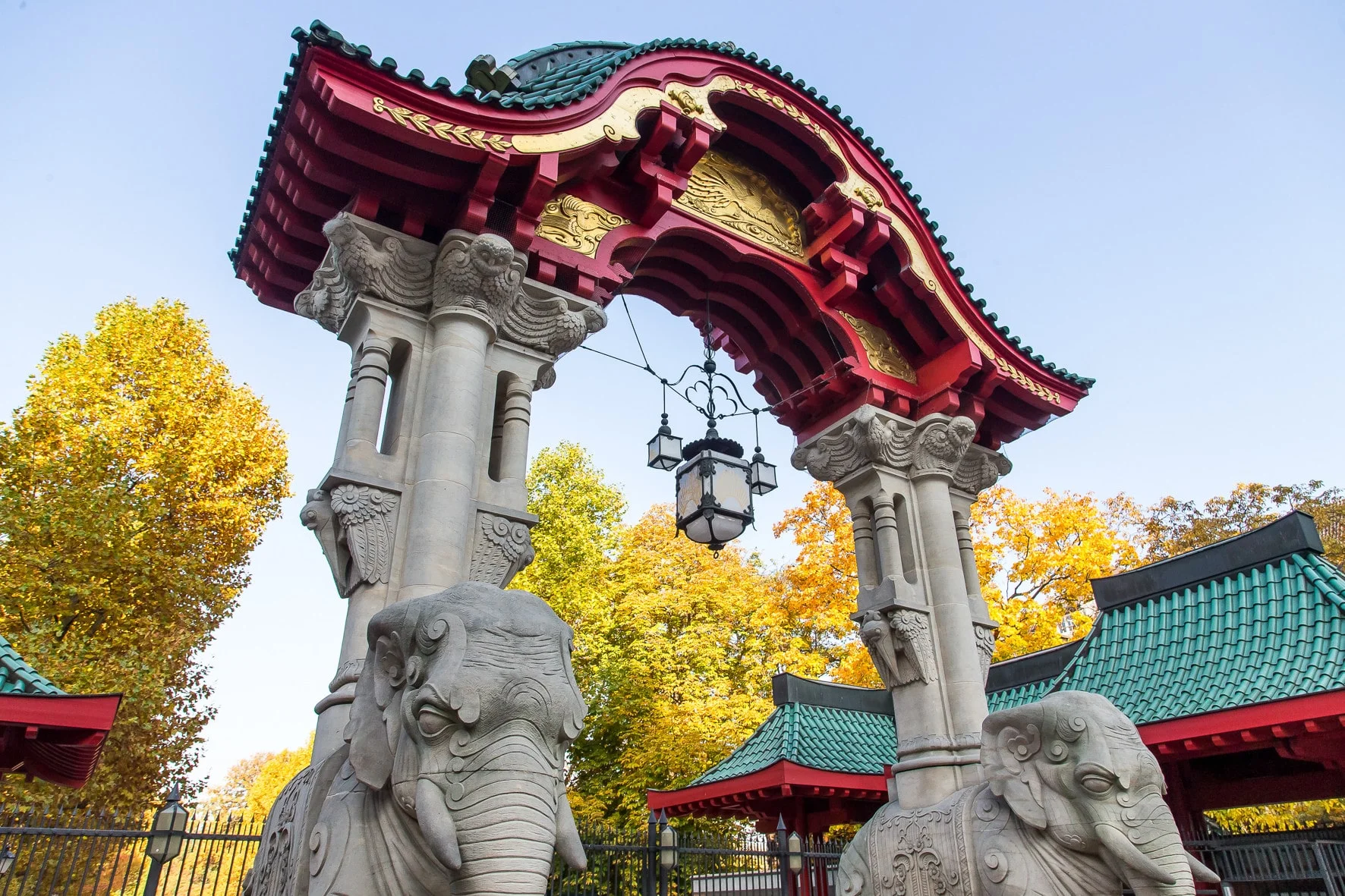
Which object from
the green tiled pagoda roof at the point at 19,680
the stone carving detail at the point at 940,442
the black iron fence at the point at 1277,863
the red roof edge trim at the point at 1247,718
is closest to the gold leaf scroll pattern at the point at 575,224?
the stone carving detail at the point at 940,442

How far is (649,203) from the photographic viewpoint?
7.09 meters

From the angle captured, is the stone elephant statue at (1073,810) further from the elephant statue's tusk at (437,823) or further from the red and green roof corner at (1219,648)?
the red and green roof corner at (1219,648)

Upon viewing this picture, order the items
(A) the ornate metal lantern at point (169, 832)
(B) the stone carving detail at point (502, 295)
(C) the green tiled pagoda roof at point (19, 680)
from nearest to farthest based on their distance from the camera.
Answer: (A) the ornate metal lantern at point (169, 832)
(B) the stone carving detail at point (502, 295)
(C) the green tiled pagoda roof at point (19, 680)

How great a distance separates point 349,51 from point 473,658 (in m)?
4.28

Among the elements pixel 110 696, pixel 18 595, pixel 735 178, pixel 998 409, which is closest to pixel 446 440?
pixel 110 696

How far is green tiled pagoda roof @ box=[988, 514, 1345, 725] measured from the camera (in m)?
8.47

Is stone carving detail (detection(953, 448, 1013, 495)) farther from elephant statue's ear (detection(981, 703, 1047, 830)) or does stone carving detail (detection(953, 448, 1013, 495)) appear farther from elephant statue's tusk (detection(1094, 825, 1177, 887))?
elephant statue's tusk (detection(1094, 825, 1177, 887))

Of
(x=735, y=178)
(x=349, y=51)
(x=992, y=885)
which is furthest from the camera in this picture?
(x=735, y=178)

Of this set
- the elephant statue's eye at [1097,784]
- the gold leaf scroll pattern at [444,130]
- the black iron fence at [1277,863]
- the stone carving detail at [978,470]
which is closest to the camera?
the elephant statue's eye at [1097,784]

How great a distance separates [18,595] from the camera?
14.3m

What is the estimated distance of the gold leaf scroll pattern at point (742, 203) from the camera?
316 inches

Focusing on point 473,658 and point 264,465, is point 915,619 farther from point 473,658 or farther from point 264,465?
point 264,465

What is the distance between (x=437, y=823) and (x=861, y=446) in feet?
20.9

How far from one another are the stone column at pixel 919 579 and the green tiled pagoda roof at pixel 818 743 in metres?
3.85
